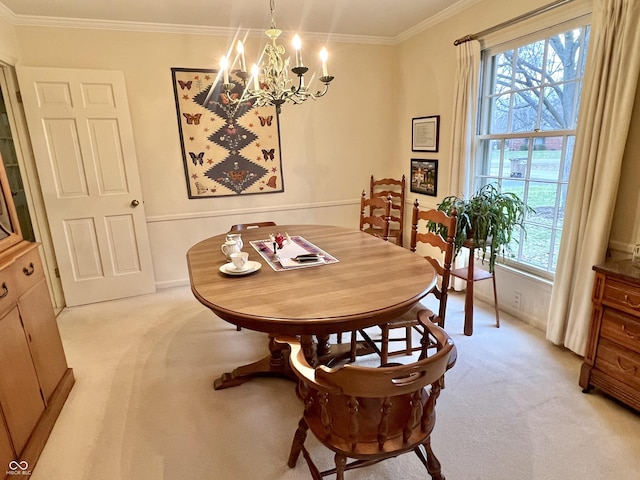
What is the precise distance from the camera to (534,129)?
2691 mm

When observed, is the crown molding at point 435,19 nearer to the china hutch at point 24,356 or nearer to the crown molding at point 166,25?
the crown molding at point 166,25

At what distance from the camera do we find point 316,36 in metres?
3.69

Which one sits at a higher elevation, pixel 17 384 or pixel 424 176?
pixel 424 176

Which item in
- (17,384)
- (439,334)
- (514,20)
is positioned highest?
(514,20)

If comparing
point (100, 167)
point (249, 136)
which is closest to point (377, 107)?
point (249, 136)

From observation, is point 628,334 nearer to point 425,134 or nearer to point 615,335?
point 615,335

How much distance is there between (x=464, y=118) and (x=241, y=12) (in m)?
2.09

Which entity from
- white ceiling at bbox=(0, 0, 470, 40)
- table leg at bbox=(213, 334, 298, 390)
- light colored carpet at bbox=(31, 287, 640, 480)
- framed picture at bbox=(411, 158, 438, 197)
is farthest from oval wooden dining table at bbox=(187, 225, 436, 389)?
white ceiling at bbox=(0, 0, 470, 40)

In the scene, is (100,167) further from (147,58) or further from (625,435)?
(625,435)

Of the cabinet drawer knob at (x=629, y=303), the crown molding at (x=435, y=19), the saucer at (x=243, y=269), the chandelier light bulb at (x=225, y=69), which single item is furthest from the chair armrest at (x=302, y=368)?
the crown molding at (x=435, y=19)

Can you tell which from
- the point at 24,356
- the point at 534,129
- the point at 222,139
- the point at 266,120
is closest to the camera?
the point at 24,356

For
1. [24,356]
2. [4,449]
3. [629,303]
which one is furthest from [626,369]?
[24,356]

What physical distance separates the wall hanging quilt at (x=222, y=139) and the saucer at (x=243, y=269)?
202 centimetres

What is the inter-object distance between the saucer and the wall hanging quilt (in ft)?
6.61
